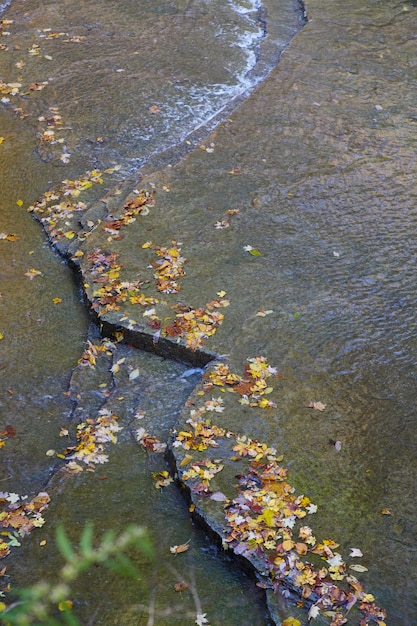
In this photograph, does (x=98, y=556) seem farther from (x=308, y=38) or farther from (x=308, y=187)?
(x=308, y=38)

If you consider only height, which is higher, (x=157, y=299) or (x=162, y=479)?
(x=157, y=299)

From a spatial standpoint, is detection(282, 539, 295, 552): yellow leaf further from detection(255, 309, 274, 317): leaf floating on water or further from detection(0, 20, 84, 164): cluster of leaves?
detection(0, 20, 84, 164): cluster of leaves

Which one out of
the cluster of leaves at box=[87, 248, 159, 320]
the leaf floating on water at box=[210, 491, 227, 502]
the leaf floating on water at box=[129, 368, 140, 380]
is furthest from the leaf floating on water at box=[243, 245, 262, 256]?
the leaf floating on water at box=[210, 491, 227, 502]

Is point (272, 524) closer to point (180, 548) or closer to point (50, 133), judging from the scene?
point (180, 548)

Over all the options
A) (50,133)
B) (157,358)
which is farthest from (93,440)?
(50,133)

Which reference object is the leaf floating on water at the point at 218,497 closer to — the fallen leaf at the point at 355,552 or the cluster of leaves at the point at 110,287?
the fallen leaf at the point at 355,552
